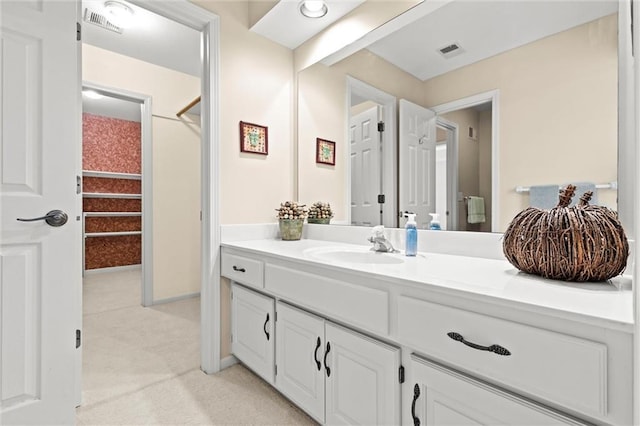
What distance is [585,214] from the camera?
2.83 feet

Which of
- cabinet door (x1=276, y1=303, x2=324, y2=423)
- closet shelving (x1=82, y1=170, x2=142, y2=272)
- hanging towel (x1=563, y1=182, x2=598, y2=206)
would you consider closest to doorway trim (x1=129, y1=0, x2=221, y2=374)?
cabinet door (x1=276, y1=303, x2=324, y2=423)

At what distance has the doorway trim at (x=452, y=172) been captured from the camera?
149 centimetres

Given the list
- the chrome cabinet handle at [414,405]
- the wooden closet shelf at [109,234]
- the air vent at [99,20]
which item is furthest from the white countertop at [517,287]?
the wooden closet shelf at [109,234]

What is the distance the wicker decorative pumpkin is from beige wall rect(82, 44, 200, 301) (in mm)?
3340

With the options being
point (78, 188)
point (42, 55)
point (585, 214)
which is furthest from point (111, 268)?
point (585, 214)

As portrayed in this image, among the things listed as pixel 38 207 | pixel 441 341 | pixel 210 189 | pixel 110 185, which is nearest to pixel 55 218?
pixel 38 207

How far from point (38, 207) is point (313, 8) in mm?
1749

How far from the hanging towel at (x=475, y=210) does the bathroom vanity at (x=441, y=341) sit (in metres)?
0.20

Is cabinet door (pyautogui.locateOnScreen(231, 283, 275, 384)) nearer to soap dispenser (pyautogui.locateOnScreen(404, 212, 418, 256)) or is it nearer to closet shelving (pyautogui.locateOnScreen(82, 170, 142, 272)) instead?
→ soap dispenser (pyautogui.locateOnScreen(404, 212, 418, 256))

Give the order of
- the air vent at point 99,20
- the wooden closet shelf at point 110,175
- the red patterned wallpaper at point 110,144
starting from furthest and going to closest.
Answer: the red patterned wallpaper at point 110,144, the wooden closet shelf at point 110,175, the air vent at point 99,20

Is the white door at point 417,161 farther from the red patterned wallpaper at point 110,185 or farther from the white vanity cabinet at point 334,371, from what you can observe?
the red patterned wallpaper at point 110,185

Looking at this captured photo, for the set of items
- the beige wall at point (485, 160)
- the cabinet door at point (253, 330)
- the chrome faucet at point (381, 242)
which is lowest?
the cabinet door at point (253, 330)

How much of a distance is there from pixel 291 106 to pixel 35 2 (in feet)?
4.68

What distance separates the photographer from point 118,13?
2.34m
